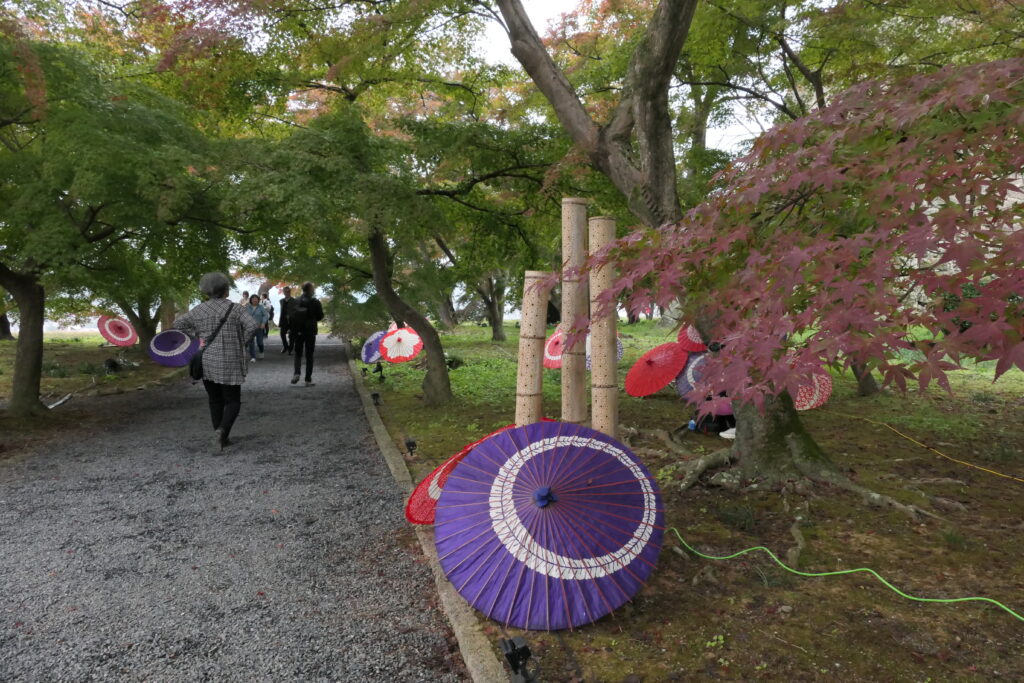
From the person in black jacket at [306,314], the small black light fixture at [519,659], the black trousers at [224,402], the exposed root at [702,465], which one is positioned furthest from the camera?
the person in black jacket at [306,314]

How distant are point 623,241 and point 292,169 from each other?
4175 mm

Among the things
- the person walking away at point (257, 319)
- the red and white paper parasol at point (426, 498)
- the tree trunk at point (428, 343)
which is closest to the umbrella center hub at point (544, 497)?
the red and white paper parasol at point (426, 498)

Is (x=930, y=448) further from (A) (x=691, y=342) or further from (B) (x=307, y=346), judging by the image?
(B) (x=307, y=346)

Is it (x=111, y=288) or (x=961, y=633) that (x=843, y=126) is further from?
(x=111, y=288)

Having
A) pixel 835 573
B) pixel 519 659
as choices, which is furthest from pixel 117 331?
pixel 835 573

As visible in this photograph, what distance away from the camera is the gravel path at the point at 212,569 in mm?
2561

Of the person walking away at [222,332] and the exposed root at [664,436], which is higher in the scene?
the person walking away at [222,332]

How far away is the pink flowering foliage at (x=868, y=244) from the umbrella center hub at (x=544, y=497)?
888 millimetres

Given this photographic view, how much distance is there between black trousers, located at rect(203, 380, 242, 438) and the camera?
5930 millimetres

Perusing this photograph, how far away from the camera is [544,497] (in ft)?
8.86

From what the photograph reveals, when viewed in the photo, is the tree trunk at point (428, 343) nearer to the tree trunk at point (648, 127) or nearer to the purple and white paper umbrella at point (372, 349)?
the purple and white paper umbrella at point (372, 349)

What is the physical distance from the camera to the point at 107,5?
6.26 m

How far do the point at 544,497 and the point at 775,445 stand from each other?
8.94 feet

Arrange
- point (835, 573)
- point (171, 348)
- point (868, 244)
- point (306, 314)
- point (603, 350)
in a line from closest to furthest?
point (868, 244) < point (835, 573) < point (603, 350) < point (306, 314) < point (171, 348)
